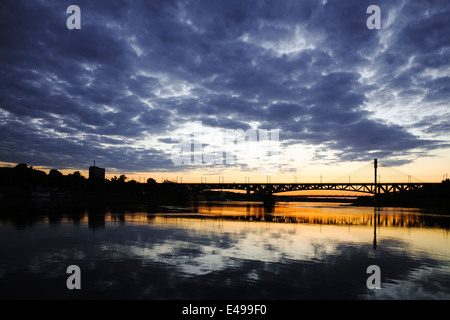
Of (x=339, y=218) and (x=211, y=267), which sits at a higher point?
(x=211, y=267)

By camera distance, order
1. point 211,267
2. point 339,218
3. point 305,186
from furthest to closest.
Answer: point 305,186 → point 339,218 → point 211,267

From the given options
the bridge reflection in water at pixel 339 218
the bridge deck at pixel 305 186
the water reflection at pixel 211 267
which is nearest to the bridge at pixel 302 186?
the bridge deck at pixel 305 186

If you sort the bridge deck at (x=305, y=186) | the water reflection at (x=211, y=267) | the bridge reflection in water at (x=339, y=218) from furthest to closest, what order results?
the bridge deck at (x=305, y=186) < the bridge reflection in water at (x=339, y=218) < the water reflection at (x=211, y=267)

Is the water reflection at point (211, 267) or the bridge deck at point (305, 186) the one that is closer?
the water reflection at point (211, 267)

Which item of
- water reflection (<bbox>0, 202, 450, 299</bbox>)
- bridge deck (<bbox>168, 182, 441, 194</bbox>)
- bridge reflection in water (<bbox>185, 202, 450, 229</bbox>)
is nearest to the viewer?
water reflection (<bbox>0, 202, 450, 299</bbox>)

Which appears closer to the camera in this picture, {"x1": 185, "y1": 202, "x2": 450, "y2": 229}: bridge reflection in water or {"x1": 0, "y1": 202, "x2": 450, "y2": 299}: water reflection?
{"x1": 0, "y1": 202, "x2": 450, "y2": 299}: water reflection

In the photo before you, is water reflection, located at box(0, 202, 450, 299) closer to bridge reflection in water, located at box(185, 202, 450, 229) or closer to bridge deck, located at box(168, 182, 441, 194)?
bridge reflection in water, located at box(185, 202, 450, 229)

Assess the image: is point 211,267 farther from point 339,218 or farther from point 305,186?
point 305,186

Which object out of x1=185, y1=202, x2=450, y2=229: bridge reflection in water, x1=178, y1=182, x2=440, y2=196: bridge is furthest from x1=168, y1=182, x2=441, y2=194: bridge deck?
x1=185, y1=202, x2=450, y2=229: bridge reflection in water

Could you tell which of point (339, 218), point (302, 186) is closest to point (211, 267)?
point (339, 218)

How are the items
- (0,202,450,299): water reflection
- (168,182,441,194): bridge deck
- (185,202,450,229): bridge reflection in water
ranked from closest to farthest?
(0,202,450,299): water reflection, (185,202,450,229): bridge reflection in water, (168,182,441,194): bridge deck

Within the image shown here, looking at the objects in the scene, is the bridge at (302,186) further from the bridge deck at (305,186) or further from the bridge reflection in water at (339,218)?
the bridge reflection in water at (339,218)
